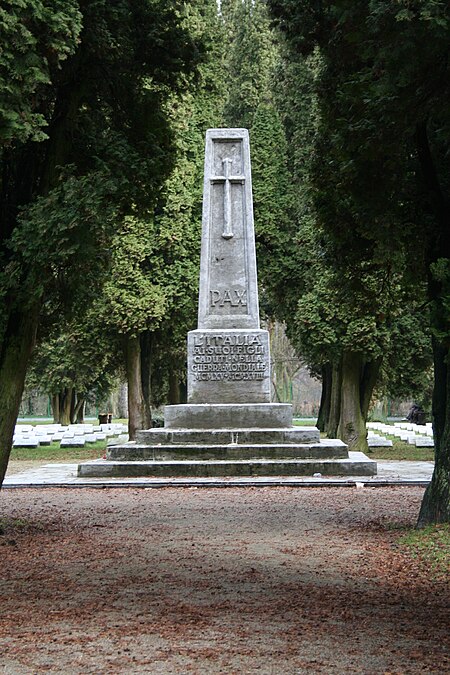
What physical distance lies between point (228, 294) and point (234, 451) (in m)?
3.66

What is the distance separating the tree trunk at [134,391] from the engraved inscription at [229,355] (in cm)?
817

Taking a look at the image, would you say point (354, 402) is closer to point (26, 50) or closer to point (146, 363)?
point (146, 363)

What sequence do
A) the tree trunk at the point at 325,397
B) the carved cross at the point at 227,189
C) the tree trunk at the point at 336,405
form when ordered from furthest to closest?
the tree trunk at the point at 325,397 < the tree trunk at the point at 336,405 < the carved cross at the point at 227,189

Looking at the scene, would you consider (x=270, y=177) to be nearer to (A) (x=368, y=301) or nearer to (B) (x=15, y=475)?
(B) (x=15, y=475)

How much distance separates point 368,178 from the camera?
1023 cm

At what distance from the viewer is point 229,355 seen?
63.7 feet

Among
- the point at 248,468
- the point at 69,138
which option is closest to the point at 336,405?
the point at 248,468

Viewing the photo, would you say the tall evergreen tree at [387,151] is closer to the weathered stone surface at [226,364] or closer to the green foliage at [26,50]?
the green foliage at [26,50]

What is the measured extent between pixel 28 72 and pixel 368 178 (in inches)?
144

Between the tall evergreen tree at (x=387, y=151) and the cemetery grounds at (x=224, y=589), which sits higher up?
the tall evergreen tree at (x=387, y=151)

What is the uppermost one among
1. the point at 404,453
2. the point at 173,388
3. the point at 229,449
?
the point at 173,388

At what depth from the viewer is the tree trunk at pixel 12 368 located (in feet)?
34.5

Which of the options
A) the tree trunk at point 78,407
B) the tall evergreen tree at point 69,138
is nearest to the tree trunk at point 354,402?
the tall evergreen tree at point 69,138

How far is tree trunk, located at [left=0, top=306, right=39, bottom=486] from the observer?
10.5 meters
